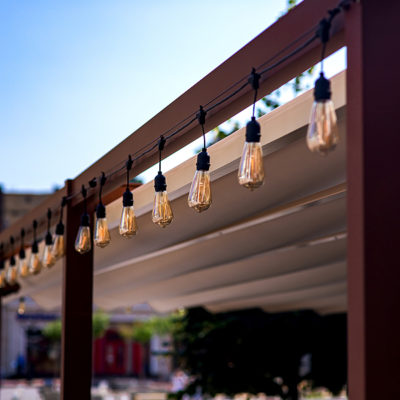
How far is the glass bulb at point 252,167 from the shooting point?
7.41ft

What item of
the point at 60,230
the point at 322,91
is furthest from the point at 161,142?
the point at 60,230

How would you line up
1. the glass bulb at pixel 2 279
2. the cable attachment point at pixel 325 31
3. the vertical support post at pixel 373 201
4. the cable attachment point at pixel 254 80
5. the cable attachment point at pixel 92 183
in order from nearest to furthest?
the vertical support post at pixel 373 201 < the cable attachment point at pixel 325 31 < the cable attachment point at pixel 254 80 < the cable attachment point at pixel 92 183 < the glass bulb at pixel 2 279

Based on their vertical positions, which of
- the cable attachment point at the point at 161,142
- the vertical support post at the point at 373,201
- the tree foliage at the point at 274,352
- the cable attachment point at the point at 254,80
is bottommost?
the tree foliage at the point at 274,352

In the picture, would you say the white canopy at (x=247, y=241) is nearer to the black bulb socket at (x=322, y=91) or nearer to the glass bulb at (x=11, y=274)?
the glass bulb at (x=11, y=274)

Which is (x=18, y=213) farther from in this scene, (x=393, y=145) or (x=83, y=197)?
(x=393, y=145)

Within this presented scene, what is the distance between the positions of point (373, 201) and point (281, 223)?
2710 mm

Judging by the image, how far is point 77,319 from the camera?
4680 mm

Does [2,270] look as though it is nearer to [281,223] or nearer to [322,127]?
[281,223]

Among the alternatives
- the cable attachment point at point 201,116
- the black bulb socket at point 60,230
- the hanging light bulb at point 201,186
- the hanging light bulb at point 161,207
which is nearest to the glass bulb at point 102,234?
the hanging light bulb at point 161,207

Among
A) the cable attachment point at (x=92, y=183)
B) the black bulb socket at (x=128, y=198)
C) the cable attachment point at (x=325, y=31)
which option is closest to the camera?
the cable attachment point at (x=325, y=31)

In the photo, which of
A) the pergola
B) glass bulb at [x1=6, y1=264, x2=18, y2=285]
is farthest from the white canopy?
glass bulb at [x1=6, y1=264, x2=18, y2=285]

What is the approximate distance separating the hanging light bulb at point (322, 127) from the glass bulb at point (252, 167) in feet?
1.02

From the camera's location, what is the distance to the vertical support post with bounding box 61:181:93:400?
4.62 metres

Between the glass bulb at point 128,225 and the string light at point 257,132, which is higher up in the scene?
the string light at point 257,132
